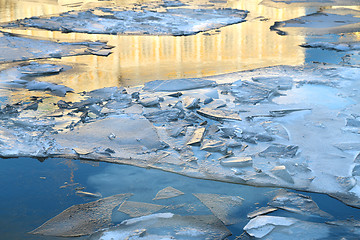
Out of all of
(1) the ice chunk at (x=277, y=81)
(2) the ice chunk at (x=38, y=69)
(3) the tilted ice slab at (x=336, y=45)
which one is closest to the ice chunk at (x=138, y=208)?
(1) the ice chunk at (x=277, y=81)

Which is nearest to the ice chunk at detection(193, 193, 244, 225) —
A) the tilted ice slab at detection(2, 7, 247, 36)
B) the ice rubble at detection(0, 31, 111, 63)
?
the ice rubble at detection(0, 31, 111, 63)

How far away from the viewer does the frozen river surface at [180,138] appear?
10.8ft

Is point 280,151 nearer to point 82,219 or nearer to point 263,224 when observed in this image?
point 263,224

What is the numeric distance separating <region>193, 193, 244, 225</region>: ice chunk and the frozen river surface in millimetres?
14

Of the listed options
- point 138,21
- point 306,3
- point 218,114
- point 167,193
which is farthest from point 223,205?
point 306,3

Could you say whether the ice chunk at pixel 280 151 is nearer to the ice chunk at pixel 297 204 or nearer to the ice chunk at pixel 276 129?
the ice chunk at pixel 276 129

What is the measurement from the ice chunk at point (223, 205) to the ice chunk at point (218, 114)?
5.36ft

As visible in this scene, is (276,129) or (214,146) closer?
(214,146)

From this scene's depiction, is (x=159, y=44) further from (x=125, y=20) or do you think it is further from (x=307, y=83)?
Result: (x=307, y=83)

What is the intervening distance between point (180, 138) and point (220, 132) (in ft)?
1.45

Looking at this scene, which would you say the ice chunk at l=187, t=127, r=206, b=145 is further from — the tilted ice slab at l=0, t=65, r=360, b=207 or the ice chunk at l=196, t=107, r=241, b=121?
the ice chunk at l=196, t=107, r=241, b=121

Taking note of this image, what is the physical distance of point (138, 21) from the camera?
11359mm

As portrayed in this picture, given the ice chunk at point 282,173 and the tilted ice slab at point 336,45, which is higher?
the tilted ice slab at point 336,45

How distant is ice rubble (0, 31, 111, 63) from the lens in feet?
26.6
